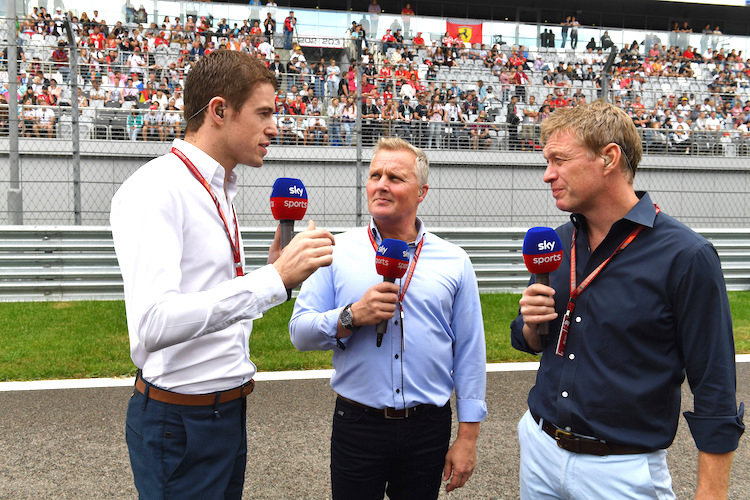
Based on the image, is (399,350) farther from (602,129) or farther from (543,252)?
(602,129)

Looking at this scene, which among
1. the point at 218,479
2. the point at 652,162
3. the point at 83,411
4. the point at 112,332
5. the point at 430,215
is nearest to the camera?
the point at 218,479

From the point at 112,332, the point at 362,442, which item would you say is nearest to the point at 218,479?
the point at 362,442

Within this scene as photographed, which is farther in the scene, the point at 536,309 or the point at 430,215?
the point at 430,215

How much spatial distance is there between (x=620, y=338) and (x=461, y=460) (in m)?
0.82

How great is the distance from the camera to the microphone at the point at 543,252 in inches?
78.7

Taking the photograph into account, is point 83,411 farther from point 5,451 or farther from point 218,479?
point 218,479

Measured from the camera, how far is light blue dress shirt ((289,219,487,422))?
7.68 feet

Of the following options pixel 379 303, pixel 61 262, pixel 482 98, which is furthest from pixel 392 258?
pixel 482 98

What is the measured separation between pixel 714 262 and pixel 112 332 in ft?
18.8

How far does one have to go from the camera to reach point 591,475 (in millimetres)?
1919


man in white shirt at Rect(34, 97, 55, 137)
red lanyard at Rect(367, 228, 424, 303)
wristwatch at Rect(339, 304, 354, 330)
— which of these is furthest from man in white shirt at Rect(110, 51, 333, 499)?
man in white shirt at Rect(34, 97, 55, 137)

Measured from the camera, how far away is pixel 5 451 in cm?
372

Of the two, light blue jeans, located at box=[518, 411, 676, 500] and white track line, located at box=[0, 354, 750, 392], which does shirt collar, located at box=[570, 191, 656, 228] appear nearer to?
light blue jeans, located at box=[518, 411, 676, 500]

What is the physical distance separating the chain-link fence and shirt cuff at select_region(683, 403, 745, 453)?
23.1ft
